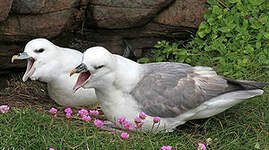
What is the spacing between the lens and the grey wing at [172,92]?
11.0 ft

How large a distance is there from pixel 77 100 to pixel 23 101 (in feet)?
2.02

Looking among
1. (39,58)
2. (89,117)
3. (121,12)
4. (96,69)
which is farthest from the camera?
(121,12)

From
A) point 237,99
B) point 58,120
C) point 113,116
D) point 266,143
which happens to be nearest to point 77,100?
point 58,120

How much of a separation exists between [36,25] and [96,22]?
64 cm

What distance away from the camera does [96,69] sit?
10.4ft

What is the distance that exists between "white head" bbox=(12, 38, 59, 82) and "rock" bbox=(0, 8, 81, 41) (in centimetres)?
33

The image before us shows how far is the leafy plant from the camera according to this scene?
444 centimetres

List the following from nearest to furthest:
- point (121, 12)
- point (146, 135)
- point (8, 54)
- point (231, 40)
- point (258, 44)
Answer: point (146, 135) → point (8, 54) → point (121, 12) → point (258, 44) → point (231, 40)

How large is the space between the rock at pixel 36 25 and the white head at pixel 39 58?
12.9 inches

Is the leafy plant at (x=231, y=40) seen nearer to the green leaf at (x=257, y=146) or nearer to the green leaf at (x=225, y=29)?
the green leaf at (x=225, y=29)

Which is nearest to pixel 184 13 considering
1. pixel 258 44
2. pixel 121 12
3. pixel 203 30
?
pixel 203 30

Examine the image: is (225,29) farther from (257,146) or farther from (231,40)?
(257,146)

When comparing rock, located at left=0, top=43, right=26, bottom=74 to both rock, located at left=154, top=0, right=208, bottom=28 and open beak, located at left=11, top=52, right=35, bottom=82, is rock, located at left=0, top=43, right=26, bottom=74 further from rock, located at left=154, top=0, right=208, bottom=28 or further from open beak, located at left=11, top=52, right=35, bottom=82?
rock, located at left=154, top=0, right=208, bottom=28

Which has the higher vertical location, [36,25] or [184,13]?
[184,13]
